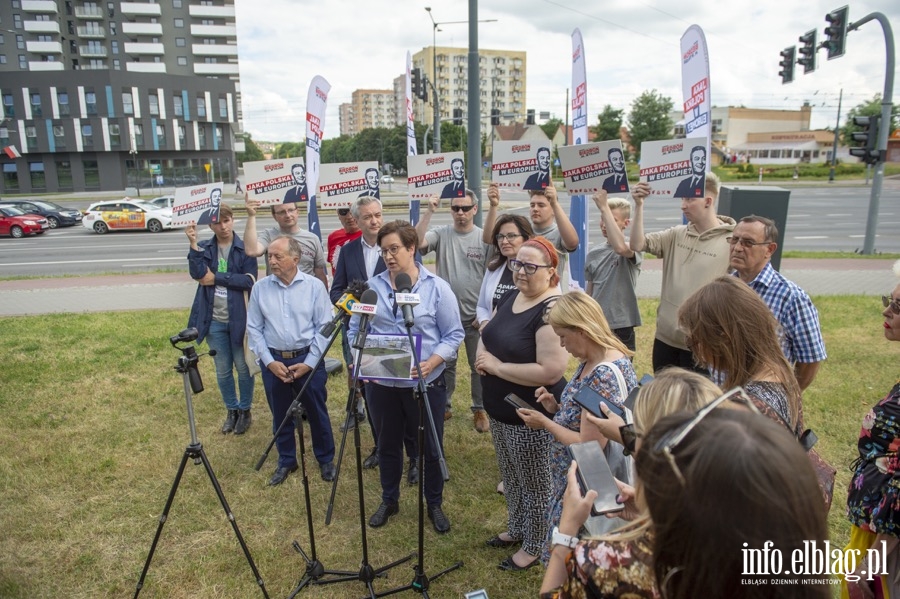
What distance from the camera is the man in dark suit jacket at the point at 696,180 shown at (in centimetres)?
436

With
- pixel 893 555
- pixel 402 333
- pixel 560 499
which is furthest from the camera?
pixel 402 333

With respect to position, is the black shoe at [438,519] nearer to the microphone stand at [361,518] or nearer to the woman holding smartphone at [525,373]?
the microphone stand at [361,518]

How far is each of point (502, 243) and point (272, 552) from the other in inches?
103

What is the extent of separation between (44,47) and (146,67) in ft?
31.8

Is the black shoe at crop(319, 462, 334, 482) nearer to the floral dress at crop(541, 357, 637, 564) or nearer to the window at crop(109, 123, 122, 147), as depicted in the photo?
the floral dress at crop(541, 357, 637, 564)

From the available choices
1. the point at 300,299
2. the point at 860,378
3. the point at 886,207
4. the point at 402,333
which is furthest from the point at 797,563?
the point at 886,207

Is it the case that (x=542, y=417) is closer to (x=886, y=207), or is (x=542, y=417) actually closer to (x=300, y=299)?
(x=300, y=299)

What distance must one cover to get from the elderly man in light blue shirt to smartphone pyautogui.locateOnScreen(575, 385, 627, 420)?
261cm

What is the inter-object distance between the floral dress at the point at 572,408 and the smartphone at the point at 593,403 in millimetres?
179

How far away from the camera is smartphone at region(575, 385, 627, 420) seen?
7.20 feet

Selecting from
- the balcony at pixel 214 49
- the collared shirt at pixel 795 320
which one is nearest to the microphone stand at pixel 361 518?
the collared shirt at pixel 795 320

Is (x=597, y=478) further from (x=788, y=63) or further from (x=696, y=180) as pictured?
(x=788, y=63)

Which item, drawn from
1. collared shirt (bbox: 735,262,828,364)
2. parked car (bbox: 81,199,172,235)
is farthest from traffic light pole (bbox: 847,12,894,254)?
parked car (bbox: 81,199,172,235)

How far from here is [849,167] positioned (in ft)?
181
